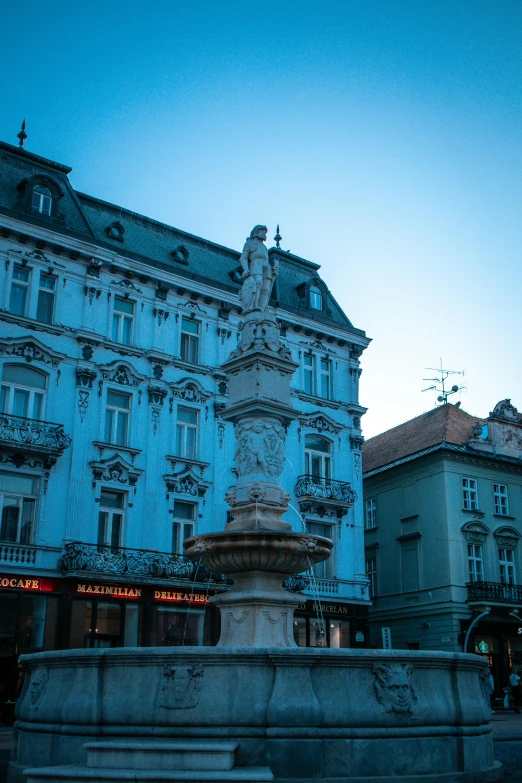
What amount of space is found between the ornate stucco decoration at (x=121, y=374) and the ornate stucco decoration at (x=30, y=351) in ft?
5.62

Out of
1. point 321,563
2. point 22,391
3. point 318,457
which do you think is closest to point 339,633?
point 321,563

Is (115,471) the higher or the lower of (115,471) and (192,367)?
the lower

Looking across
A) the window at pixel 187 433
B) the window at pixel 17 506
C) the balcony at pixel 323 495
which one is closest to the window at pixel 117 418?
the window at pixel 187 433

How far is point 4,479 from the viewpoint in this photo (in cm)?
2697

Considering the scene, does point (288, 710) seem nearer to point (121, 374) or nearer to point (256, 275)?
point (256, 275)

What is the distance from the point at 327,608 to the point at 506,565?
37.6ft

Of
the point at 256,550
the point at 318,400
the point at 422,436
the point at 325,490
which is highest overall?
the point at 422,436

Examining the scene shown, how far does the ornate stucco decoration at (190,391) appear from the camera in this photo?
31641mm

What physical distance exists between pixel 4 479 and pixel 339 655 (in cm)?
1993

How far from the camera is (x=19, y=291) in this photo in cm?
2902

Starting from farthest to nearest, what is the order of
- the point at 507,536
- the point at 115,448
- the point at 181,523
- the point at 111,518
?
1. the point at 507,536
2. the point at 181,523
3. the point at 115,448
4. the point at 111,518

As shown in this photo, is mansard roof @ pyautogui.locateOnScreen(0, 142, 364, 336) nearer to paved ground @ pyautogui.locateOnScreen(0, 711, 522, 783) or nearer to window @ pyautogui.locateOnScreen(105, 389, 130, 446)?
window @ pyautogui.locateOnScreen(105, 389, 130, 446)

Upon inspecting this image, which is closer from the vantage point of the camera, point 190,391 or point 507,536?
point 190,391

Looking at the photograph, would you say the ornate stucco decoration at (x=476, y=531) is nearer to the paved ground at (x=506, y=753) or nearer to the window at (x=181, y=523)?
the window at (x=181, y=523)
